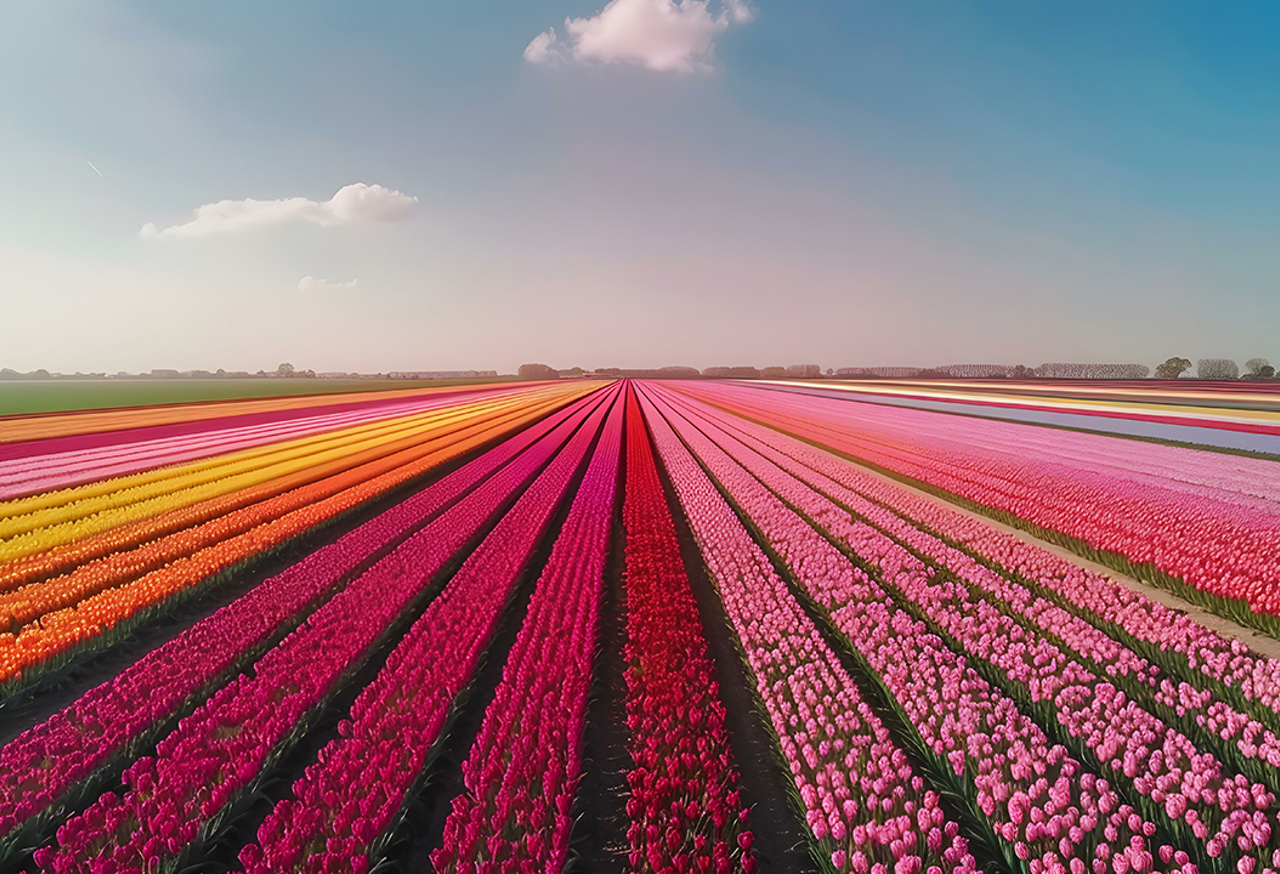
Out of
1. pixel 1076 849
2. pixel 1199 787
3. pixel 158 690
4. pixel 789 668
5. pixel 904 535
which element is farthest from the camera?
pixel 904 535

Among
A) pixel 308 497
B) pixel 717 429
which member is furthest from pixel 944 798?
pixel 717 429

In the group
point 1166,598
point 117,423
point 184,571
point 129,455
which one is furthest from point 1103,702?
point 117,423

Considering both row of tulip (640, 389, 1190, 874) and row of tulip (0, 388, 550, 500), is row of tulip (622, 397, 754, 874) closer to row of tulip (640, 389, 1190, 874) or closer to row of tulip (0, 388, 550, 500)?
row of tulip (640, 389, 1190, 874)

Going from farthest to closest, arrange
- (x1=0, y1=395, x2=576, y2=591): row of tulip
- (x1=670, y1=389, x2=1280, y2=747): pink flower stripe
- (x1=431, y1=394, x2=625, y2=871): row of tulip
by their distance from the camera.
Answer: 1. (x1=0, y1=395, x2=576, y2=591): row of tulip
2. (x1=670, y1=389, x2=1280, y2=747): pink flower stripe
3. (x1=431, y1=394, x2=625, y2=871): row of tulip

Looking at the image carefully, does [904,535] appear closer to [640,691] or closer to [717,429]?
[640,691]

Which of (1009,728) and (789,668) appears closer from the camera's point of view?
(1009,728)

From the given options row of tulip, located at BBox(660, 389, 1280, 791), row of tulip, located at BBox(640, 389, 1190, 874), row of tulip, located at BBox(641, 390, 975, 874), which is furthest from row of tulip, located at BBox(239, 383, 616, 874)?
row of tulip, located at BBox(660, 389, 1280, 791)
